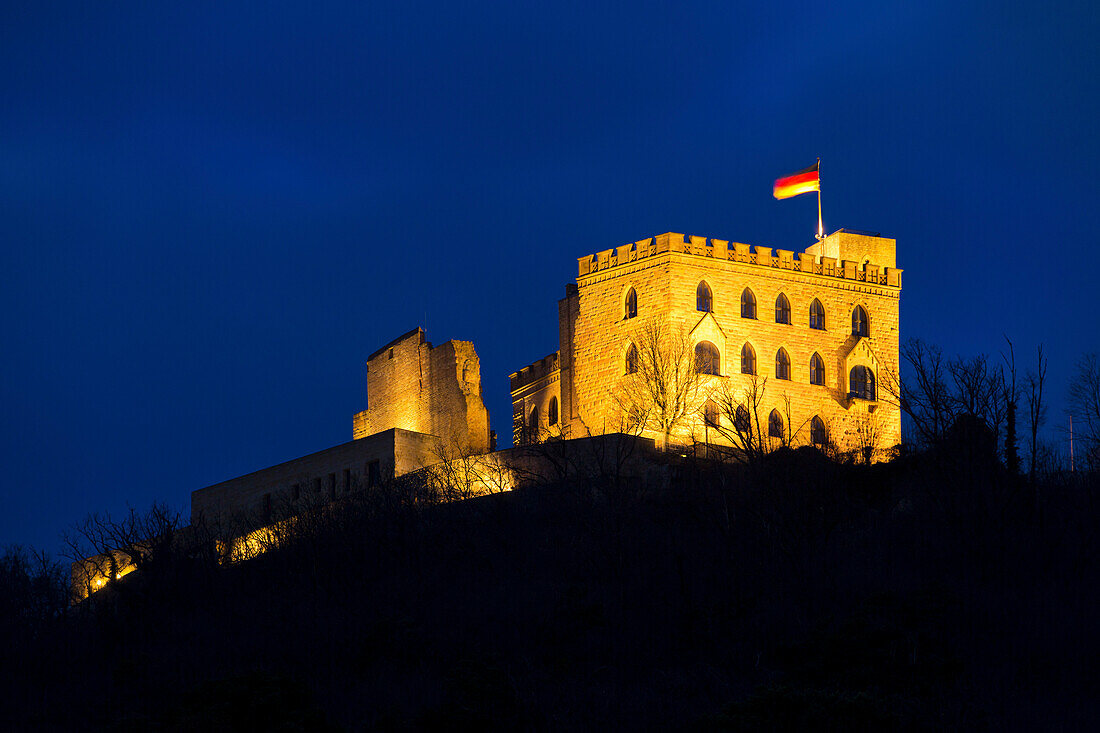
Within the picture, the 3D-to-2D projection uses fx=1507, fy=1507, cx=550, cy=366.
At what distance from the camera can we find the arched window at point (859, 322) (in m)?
48.6

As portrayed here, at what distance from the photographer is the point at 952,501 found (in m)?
32.9

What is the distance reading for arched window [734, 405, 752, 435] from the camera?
4294 cm

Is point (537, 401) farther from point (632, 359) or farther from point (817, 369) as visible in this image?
point (817, 369)

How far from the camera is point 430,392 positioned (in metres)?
50.7

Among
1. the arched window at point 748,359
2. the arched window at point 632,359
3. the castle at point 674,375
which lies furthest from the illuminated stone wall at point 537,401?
the arched window at point 748,359

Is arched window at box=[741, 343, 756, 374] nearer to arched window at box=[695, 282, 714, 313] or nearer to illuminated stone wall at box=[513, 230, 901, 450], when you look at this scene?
illuminated stone wall at box=[513, 230, 901, 450]

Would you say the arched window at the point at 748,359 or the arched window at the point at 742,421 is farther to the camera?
the arched window at the point at 748,359

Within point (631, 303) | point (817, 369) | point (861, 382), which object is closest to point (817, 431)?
point (817, 369)

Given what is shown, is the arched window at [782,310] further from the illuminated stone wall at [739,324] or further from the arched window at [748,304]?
the arched window at [748,304]

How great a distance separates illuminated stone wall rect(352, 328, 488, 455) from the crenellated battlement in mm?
5172

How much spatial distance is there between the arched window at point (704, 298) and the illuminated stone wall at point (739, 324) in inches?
6.2

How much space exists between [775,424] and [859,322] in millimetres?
5286

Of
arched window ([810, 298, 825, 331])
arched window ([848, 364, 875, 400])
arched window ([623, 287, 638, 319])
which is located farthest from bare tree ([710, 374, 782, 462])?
arched window ([623, 287, 638, 319])

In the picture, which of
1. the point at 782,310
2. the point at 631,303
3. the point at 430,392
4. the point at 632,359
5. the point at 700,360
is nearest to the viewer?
the point at 700,360
